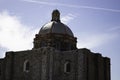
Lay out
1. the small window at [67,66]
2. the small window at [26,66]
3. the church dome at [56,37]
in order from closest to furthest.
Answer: the small window at [67,66] < the small window at [26,66] < the church dome at [56,37]

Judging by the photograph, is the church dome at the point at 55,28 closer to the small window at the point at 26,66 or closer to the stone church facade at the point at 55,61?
the stone church facade at the point at 55,61

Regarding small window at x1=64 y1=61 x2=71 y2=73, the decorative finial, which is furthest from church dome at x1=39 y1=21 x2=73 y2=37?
small window at x1=64 y1=61 x2=71 y2=73

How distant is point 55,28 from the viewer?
1558 inches

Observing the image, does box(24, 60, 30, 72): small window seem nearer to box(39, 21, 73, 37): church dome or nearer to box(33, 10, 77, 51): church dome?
box(33, 10, 77, 51): church dome

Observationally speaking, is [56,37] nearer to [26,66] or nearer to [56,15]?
[56,15]

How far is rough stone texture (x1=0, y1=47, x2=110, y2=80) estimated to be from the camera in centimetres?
3438

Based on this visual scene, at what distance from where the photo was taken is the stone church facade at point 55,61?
3450 centimetres

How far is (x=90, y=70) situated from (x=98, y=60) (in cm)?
199

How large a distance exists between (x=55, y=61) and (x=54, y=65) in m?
0.52

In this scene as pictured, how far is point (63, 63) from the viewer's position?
3581 cm

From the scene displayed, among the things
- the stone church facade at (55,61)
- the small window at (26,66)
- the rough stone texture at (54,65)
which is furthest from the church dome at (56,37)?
the small window at (26,66)

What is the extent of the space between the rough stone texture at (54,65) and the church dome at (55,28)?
13.4 feet

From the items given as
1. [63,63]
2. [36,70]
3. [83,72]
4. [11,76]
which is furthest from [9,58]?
[83,72]

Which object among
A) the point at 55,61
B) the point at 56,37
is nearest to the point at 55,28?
the point at 56,37
